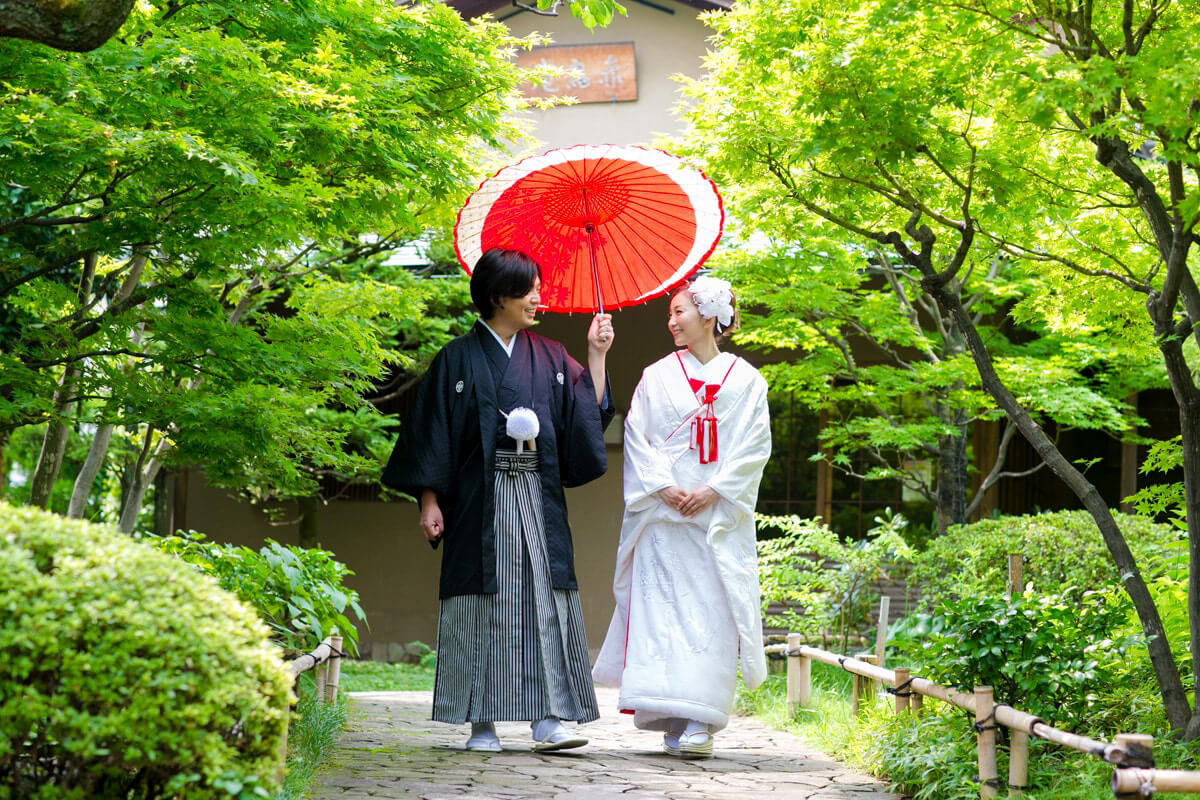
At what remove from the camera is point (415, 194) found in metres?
6.38

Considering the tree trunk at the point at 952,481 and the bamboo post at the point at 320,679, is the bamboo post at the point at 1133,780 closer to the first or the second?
the bamboo post at the point at 320,679

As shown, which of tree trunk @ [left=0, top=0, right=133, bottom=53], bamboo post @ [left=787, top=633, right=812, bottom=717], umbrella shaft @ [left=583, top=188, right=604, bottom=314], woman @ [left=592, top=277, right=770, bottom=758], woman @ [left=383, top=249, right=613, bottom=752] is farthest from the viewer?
bamboo post @ [left=787, top=633, right=812, bottom=717]

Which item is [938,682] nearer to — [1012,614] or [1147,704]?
[1012,614]

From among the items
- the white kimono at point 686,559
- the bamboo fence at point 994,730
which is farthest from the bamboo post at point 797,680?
the white kimono at point 686,559

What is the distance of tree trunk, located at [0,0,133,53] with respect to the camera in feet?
9.10

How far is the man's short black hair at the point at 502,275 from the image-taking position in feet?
17.0

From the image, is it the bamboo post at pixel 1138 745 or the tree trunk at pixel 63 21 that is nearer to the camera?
the tree trunk at pixel 63 21

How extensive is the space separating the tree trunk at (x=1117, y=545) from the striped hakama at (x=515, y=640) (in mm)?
1914

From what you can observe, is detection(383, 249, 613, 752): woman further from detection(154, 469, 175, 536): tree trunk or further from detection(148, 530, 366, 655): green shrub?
detection(154, 469, 175, 536): tree trunk

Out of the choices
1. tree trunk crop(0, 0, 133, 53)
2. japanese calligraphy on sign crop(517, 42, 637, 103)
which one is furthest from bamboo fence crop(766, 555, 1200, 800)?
japanese calligraphy on sign crop(517, 42, 637, 103)

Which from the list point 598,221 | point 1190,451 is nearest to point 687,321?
point 598,221

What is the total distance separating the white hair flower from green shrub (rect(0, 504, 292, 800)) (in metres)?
3.10

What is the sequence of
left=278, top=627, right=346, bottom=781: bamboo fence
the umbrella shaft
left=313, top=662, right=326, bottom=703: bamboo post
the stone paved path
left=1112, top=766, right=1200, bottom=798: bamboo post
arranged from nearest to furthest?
left=1112, top=766, right=1200, bottom=798: bamboo post < the stone paved path < the umbrella shaft < left=278, top=627, right=346, bottom=781: bamboo fence < left=313, top=662, right=326, bottom=703: bamboo post

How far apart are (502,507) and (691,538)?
852 millimetres
